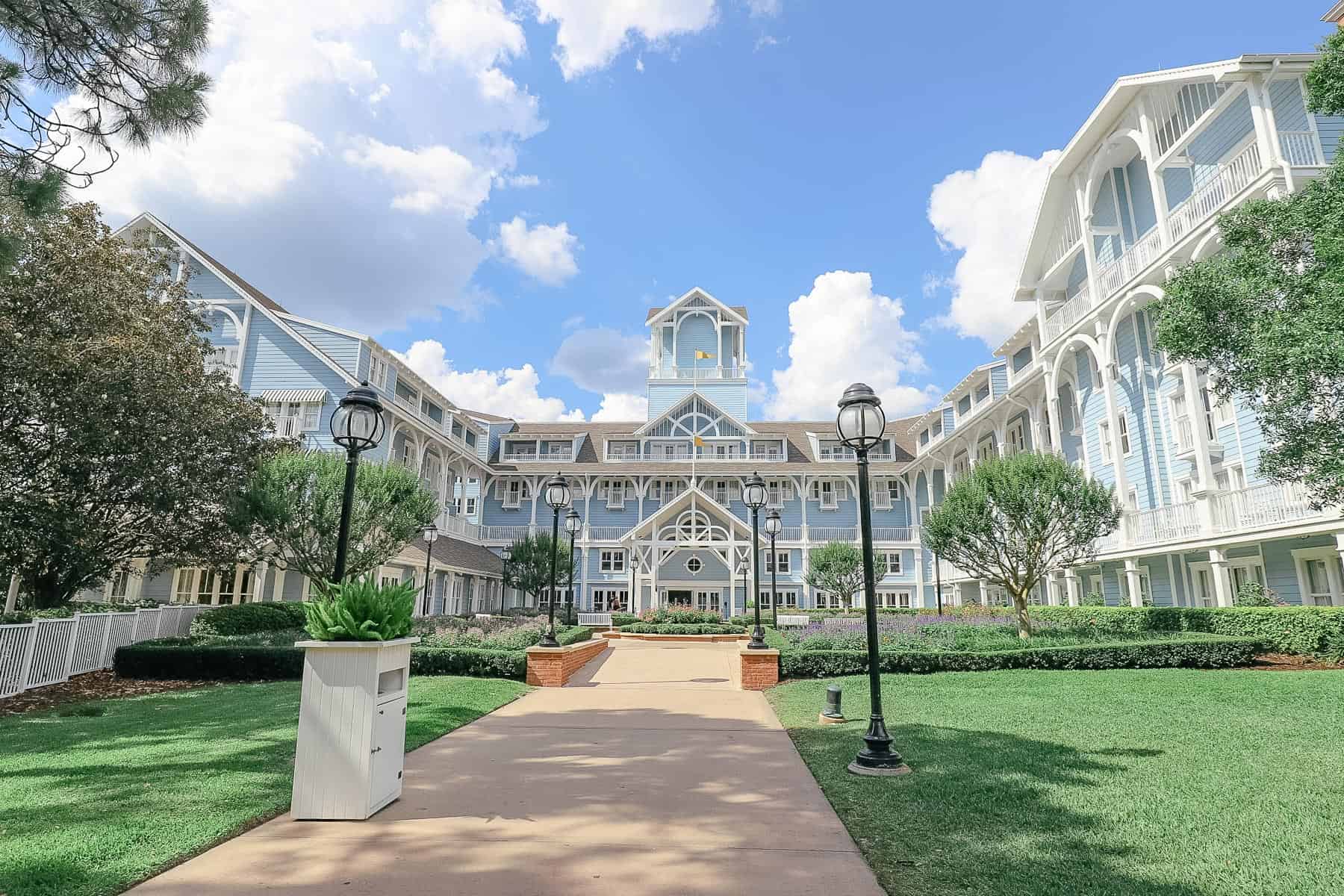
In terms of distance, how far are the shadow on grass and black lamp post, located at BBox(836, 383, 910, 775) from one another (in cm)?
27

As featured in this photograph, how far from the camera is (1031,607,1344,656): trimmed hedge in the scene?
12.1m

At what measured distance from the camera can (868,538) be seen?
713 cm

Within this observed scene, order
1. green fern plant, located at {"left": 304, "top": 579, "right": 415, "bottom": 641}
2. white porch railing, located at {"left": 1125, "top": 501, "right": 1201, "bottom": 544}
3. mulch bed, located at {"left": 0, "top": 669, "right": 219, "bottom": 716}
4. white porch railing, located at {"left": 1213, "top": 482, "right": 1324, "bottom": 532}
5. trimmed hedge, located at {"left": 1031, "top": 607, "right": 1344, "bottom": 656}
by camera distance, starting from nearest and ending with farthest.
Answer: green fern plant, located at {"left": 304, "top": 579, "right": 415, "bottom": 641}
mulch bed, located at {"left": 0, "top": 669, "right": 219, "bottom": 716}
trimmed hedge, located at {"left": 1031, "top": 607, "right": 1344, "bottom": 656}
white porch railing, located at {"left": 1213, "top": 482, "right": 1324, "bottom": 532}
white porch railing, located at {"left": 1125, "top": 501, "right": 1201, "bottom": 544}

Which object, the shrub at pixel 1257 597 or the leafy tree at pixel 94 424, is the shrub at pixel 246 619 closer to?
the leafy tree at pixel 94 424

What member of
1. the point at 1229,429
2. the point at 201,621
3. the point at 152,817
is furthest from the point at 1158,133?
the point at 201,621

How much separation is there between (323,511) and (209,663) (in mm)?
4421

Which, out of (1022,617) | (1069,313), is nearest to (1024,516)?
(1022,617)

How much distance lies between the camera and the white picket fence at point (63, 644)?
38.2 feet

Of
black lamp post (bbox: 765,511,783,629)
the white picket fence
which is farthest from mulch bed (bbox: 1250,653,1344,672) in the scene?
the white picket fence

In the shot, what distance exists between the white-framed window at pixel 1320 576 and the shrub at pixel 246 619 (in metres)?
23.1

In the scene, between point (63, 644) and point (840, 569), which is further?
point (840, 569)

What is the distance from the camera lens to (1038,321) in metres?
24.7

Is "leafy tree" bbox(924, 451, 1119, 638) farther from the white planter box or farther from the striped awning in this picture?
the striped awning

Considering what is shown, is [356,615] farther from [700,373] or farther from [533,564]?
[700,373]
